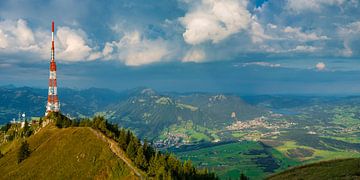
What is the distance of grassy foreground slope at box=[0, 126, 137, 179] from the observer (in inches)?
4956

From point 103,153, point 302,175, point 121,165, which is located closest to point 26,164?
point 103,153

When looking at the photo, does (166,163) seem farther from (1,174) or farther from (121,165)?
(1,174)

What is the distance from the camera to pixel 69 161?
137250mm

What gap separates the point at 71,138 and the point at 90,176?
32.5 metres

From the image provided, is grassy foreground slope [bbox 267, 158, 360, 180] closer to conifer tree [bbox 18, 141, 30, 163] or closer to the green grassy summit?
the green grassy summit

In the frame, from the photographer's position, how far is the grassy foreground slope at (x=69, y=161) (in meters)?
126

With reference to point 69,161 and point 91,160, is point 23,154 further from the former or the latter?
point 91,160

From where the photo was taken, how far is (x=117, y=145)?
14375 cm

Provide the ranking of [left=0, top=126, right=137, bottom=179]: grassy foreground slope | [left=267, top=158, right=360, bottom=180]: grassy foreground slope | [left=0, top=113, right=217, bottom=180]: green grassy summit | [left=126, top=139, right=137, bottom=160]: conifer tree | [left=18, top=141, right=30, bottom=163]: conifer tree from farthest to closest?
[left=18, top=141, right=30, bottom=163]: conifer tree, [left=126, top=139, right=137, bottom=160]: conifer tree, [left=0, top=126, right=137, bottom=179]: grassy foreground slope, [left=0, top=113, right=217, bottom=180]: green grassy summit, [left=267, top=158, right=360, bottom=180]: grassy foreground slope

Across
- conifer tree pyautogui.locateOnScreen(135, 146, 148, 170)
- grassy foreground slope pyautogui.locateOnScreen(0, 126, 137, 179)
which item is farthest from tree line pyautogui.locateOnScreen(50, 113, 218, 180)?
grassy foreground slope pyautogui.locateOnScreen(0, 126, 137, 179)

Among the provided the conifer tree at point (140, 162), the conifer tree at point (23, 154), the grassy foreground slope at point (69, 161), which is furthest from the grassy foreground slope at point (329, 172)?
the conifer tree at point (23, 154)

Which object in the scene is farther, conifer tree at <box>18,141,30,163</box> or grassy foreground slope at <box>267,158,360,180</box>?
conifer tree at <box>18,141,30,163</box>

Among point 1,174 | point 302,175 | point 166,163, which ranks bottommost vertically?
point 1,174

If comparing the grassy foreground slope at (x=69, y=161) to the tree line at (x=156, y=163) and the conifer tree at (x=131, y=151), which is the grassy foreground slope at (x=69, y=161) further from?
the tree line at (x=156, y=163)
